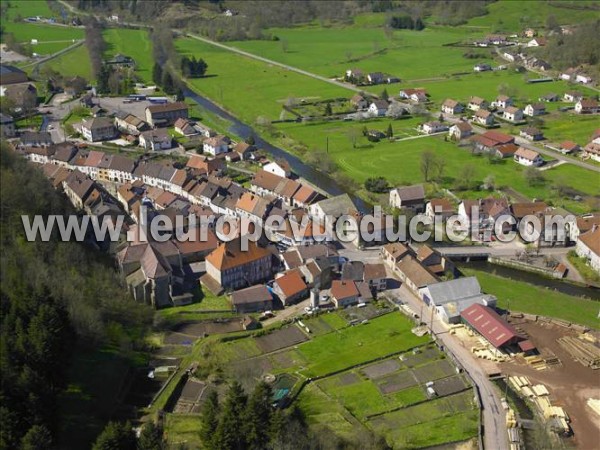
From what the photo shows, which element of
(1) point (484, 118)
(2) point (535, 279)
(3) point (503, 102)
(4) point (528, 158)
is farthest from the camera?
(3) point (503, 102)

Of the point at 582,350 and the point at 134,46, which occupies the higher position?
the point at 134,46

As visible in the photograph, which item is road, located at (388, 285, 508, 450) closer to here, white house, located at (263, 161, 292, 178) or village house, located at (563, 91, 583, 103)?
white house, located at (263, 161, 292, 178)

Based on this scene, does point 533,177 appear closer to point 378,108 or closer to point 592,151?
point 592,151

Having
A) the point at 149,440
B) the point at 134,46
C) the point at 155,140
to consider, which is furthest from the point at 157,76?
the point at 149,440

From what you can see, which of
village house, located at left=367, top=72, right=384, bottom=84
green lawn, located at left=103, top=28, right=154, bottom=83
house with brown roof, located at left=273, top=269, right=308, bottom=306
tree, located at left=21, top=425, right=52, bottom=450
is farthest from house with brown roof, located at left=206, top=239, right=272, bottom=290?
→ green lawn, located at left=103, top=28, right=154, bottom=83

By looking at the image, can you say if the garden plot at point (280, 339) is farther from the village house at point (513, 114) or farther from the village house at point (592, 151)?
the village house at point (513, 114)

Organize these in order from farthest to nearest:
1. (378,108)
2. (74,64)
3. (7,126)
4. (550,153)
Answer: (74,64), (378,108), (7,126), (550,153)
